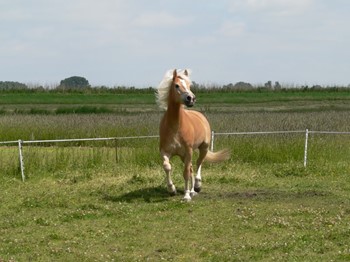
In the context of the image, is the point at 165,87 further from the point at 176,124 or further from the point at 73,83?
the point at 73,83

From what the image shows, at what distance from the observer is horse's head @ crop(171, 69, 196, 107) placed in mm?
10837

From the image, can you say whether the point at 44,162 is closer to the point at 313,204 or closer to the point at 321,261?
the point at 313,204

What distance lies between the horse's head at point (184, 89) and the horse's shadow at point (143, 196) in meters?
1.68

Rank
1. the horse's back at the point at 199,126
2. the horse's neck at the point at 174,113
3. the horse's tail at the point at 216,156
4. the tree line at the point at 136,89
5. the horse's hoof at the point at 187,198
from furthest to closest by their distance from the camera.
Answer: the tree line at the point at 136,89, the horse's tail at the point at 216,156, the horse's back at the point at 199,126, the horse's neck at the point at 174,113, the horse's hoof at the point at 187,198

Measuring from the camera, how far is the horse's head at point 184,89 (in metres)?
10.8

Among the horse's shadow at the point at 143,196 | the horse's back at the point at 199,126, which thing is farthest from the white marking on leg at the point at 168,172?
the horse's back at the point at 199,126

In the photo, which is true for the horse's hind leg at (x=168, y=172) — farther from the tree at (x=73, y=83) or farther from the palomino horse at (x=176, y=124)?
the tree at (x=73, y=83)

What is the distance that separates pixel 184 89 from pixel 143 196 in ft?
6.44

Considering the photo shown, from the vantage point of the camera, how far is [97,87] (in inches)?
2084

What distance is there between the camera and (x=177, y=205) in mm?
10359

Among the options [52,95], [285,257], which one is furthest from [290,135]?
[52,95]

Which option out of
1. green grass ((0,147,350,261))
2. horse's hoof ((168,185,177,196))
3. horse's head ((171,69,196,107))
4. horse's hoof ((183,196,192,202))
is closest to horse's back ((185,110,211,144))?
horse's head ((171,69,196,107))

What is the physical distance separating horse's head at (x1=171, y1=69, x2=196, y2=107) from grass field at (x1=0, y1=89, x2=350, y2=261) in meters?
1.65

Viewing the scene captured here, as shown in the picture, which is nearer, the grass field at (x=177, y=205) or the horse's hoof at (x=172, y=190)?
the grass field at (x=177, y=205)
